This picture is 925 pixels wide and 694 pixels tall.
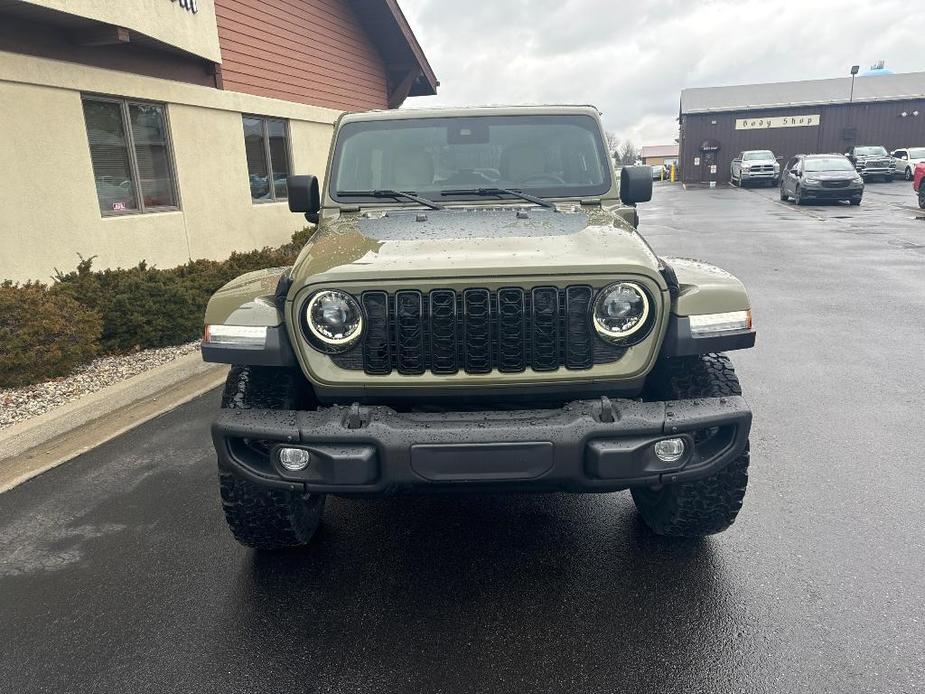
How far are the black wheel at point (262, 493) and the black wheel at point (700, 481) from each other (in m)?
1.50

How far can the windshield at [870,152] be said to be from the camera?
3381 cm

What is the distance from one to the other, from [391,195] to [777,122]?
43.9 m

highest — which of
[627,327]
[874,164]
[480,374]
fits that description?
[874,164]

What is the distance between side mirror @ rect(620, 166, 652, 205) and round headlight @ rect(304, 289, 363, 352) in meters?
1.95

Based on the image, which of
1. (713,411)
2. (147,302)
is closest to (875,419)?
(713,411)

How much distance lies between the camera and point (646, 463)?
2467 mm

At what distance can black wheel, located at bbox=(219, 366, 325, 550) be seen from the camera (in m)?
2.83

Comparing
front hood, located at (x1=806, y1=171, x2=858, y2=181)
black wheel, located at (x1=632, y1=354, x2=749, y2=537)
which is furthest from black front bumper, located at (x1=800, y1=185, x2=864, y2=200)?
black wheel, located at (x1=632, y1=354, x2=749, y2=537)

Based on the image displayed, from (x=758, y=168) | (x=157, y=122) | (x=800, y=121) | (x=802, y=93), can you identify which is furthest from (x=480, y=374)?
(x=802, y=93)

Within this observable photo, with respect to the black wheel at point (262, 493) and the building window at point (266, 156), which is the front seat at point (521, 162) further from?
the building window at point (266, 156)

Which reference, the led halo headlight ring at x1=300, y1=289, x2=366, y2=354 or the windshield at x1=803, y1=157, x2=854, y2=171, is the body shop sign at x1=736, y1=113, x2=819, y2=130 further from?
the led halo headlight ring at x1=300, y1=289, x2=366, y2=354

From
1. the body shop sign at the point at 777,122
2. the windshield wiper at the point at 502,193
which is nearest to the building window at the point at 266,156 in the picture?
the windshield wiper at the point at 502,193

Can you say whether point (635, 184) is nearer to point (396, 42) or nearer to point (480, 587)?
point (480, 587)

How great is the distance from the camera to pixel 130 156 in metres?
8.74
